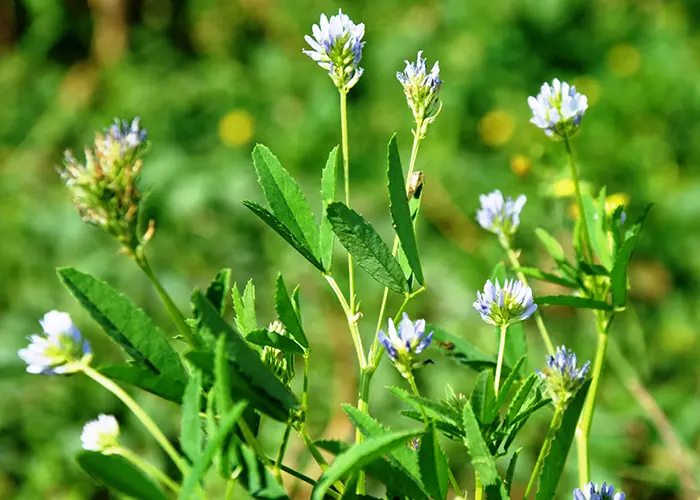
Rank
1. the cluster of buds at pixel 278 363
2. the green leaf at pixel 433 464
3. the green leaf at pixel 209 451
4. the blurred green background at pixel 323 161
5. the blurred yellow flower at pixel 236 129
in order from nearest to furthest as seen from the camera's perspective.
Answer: the green leaf at pixel 209 451, the green leaf at pixel 433 464, the cluster of buds at pixel 278 363, the blurred green background at pixel 323 161, the blurred yellow flower at pixel 236 129

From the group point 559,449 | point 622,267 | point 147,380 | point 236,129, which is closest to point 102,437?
point 147,380

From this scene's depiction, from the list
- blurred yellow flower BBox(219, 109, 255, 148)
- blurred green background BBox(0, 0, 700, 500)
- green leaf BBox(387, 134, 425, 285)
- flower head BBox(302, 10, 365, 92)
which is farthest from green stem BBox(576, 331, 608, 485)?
blurred yellow flower BBox(219, 109, 255, 148)

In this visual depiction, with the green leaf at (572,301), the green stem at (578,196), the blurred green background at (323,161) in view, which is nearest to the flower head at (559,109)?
the green stem at (578,196)

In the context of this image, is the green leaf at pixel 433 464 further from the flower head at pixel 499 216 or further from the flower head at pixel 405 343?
the flower head at pixel 499 216

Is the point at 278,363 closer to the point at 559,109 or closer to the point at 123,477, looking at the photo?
the point at 123,477

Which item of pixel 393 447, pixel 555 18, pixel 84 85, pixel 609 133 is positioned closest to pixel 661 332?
pixel 609 133

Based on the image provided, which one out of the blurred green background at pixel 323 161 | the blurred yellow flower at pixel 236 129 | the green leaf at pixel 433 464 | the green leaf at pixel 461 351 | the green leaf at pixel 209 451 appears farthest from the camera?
the blurred yellow flower at pixel 236 129
